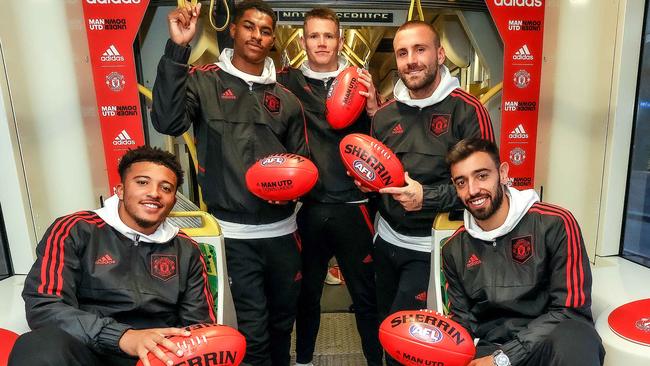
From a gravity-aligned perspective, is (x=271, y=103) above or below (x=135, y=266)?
above

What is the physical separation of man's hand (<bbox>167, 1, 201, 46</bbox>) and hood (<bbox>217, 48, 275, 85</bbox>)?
0.83 feet

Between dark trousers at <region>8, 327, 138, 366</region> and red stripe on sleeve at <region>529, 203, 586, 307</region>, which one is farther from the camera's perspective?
red stripe on sleeve at <region>529, 203, 586, 307</region>

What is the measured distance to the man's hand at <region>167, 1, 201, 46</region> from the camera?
161 centimetres

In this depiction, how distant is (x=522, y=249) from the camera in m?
1.51

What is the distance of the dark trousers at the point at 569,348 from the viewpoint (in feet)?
4.14

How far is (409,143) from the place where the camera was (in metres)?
1.78

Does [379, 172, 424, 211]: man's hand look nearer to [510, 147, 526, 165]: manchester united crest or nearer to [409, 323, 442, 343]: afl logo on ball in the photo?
[409, 323, 442, 343]: afl logo on ball

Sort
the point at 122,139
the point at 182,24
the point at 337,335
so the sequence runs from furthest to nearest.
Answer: the point at 337,335
the point at 122,139
the point at 182,24

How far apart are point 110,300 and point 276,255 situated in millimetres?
662

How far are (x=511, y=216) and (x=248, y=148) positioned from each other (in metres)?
1.01

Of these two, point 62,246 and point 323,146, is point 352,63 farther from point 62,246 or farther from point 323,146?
point 62,246

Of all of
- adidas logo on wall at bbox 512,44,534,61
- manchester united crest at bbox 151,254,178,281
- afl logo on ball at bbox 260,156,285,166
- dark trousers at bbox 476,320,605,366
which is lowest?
dark trousers at bbox 476,320,605,366

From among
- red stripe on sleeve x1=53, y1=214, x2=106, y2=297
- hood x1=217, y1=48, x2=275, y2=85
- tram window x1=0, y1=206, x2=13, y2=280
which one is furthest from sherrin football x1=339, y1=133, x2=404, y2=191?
tram window x1=0, y1=206, x2=13, y2=280

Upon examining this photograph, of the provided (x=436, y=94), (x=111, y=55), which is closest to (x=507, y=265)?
(x=436, y=94)
